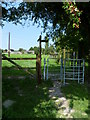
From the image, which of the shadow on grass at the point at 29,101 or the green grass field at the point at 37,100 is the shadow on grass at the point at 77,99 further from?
the shadow on grass at the point at 29,101

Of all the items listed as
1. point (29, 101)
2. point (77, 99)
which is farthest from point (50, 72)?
point (29, 101)

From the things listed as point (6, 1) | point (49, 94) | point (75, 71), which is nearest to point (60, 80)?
point (75, 71)

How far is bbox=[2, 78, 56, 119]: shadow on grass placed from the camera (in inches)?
174

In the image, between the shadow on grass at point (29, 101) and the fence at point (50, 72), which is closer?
the shadow on grass at point (29, 101)

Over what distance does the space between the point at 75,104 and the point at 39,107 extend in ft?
3.36

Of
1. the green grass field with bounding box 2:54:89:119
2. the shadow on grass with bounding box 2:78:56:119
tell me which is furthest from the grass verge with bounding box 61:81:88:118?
the shadow on grass with bounding box 2:78:56:119

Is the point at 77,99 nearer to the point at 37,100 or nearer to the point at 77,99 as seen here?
the point at 77,99

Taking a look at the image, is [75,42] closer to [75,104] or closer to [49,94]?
[49,94]

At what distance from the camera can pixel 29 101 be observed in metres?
5.35

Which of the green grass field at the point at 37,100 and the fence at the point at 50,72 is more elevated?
the fence at the point at 50,72

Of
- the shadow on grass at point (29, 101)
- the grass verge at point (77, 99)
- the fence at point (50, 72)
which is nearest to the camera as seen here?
the shadow on grass at point (29, 101)

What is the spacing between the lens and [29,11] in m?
8.73

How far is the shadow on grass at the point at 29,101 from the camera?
4426 mm

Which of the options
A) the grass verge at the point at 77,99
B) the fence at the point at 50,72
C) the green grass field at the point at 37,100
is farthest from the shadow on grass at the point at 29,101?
the fence at the point at 50,72
